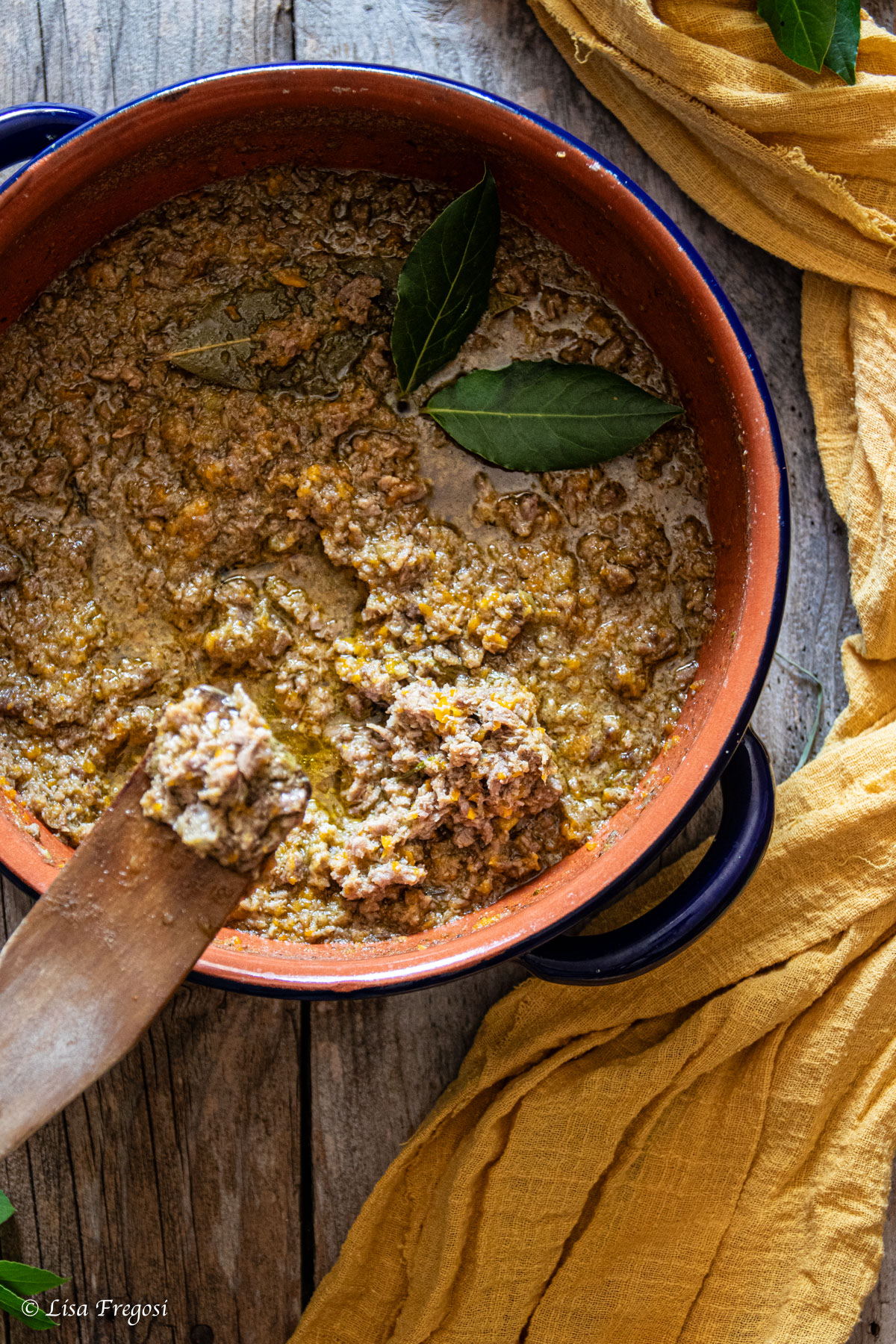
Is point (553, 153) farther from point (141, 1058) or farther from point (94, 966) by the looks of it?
point (141, 1058)

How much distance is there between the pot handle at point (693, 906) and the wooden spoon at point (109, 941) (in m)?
0.49

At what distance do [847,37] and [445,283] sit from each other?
0.72 m

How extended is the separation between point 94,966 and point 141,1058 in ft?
1.97

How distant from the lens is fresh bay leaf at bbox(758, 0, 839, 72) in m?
1.65

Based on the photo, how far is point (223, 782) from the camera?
3.91 feet

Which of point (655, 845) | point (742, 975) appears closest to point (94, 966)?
point (655, 845)

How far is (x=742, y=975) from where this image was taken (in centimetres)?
172

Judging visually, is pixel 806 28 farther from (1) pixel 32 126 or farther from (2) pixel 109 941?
(2) pixel 109 941

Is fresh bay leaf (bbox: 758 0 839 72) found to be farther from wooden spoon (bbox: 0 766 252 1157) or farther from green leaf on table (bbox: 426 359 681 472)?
wooden spoon (bbox: 0 766 252 1157)

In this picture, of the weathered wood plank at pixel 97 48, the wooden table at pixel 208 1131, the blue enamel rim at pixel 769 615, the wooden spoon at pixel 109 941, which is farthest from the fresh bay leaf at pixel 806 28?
the wooden spoon at pixel 109 941

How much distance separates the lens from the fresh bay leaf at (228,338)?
170 cm

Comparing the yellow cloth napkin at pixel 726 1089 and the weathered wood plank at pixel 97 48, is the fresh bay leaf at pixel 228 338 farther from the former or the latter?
the yellow cloth napkin at pixel 726 1089

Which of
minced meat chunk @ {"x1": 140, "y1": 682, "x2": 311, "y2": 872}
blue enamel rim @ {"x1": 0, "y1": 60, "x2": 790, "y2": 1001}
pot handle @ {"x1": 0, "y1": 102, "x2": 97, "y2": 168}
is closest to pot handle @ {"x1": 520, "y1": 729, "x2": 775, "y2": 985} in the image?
blue enamel rim @ {"x1": 0, "y1": 60, "x2": 790, "y2": 1001}

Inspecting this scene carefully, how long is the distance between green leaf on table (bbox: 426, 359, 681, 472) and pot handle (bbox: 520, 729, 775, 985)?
50 cm
